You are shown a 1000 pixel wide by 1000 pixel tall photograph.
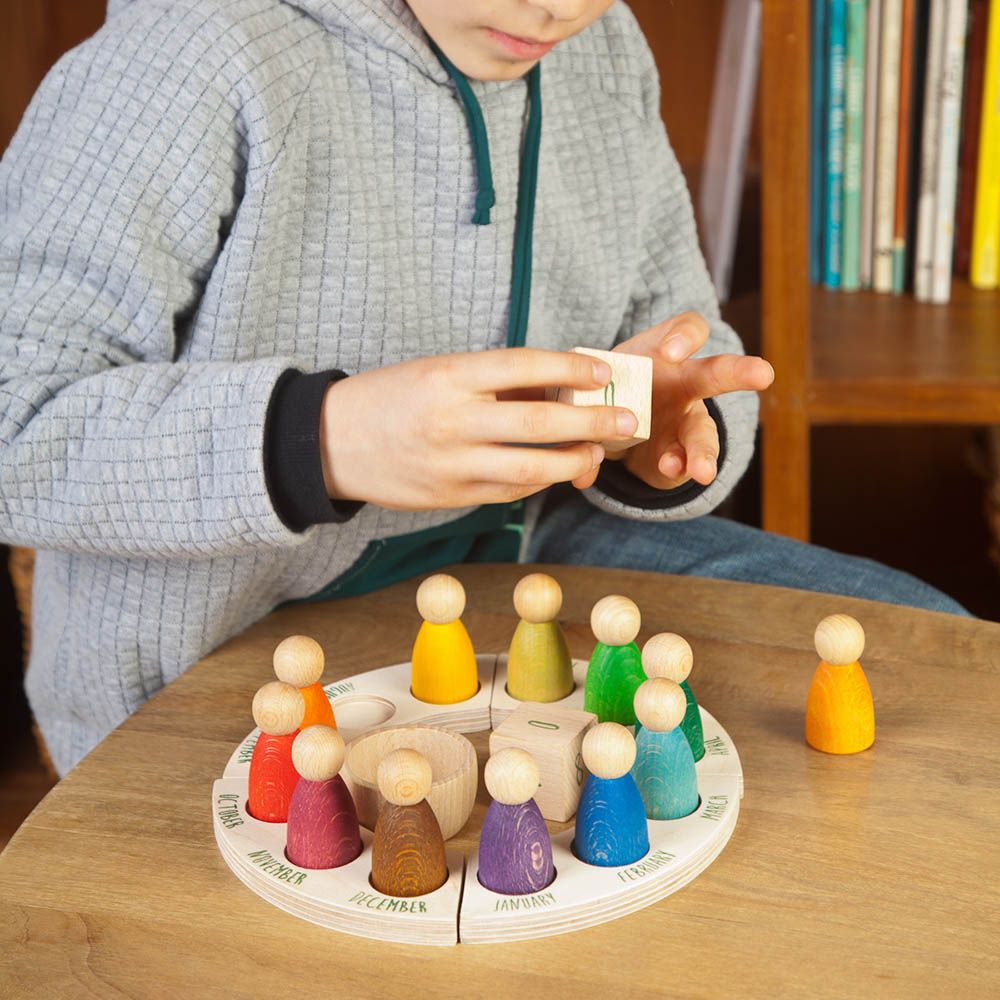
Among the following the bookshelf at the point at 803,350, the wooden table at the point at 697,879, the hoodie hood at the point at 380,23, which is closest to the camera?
the wooden table at the point at 697,879

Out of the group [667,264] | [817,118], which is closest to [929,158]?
[817,118]

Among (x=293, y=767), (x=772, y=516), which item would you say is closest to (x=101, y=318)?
(x=293, y=767)

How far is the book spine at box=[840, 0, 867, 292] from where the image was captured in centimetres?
136

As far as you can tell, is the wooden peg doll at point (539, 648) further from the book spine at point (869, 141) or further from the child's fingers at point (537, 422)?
the book spine at point (869, 141)

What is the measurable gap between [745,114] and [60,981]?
1.30 metres

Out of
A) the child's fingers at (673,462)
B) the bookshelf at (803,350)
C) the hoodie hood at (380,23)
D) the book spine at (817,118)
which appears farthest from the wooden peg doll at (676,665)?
the book spine at (817,118)

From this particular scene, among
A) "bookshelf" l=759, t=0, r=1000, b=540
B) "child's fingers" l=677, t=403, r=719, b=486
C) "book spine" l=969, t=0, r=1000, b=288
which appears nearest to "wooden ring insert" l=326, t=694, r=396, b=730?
"child's fingers" l=677, t=403, r=719, b=486

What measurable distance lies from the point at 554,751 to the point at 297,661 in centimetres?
14

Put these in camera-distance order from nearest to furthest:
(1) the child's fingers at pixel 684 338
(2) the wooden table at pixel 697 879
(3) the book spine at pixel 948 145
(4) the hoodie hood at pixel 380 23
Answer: (2) the wooden table at pixel 697 879
(1) the child's fingers at pixel 684 338
(4) the hoodie hood at pixel 380 23
(3) the book spine at pixel 948 145

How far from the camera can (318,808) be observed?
55cm

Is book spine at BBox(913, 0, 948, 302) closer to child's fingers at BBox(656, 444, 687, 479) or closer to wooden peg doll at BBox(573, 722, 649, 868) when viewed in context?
child's fingers at BBox(656, 444, 687, 479)

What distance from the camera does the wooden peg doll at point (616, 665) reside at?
2.12 feet

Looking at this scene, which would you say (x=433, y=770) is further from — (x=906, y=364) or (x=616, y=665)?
(x=906, y=364)

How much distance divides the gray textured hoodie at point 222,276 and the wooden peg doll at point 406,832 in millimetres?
208
